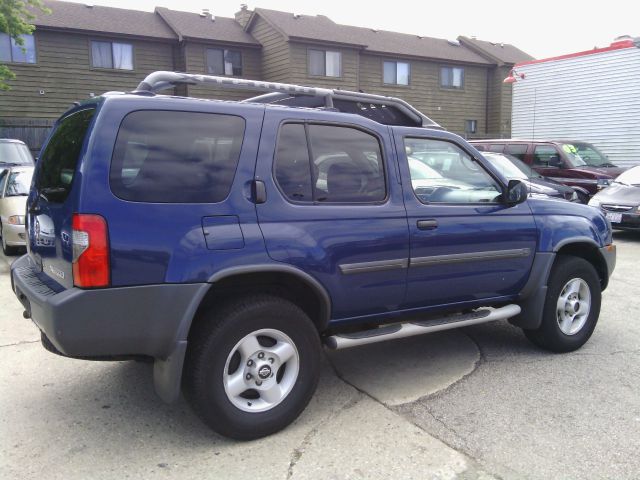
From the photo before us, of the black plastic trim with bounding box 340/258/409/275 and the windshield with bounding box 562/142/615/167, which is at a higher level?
the windshield with bounding box 562/142/615/167

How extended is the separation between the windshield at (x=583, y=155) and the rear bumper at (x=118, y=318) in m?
11.7

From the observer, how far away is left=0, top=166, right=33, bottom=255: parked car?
867cm

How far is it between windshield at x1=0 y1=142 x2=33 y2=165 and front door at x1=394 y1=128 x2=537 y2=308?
10.1m

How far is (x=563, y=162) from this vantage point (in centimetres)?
1260

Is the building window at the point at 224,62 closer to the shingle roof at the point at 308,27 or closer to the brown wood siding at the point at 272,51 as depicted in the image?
the brown wood siding at the point at 272,51

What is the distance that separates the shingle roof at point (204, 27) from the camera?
902 inches

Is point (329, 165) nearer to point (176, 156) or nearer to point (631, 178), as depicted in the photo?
point (176, 156)

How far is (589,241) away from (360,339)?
230 centimetres

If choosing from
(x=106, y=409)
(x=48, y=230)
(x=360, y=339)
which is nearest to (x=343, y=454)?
(x=360, y=339)

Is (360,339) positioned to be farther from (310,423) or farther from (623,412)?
(623,412)

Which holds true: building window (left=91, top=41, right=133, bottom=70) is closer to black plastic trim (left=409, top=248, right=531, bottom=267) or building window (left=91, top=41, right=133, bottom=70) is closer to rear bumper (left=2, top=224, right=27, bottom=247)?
rear bumper (left=2, top=224, right=27, bottom=247)

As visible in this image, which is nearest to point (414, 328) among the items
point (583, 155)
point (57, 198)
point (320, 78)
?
point (57, 198)

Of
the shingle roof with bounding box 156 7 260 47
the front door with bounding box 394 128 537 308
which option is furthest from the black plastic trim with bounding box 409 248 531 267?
the shingle roof with bounding box 156 7 260 47

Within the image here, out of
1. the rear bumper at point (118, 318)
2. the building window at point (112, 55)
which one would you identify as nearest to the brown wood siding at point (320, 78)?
the building window at point (112, 55)
